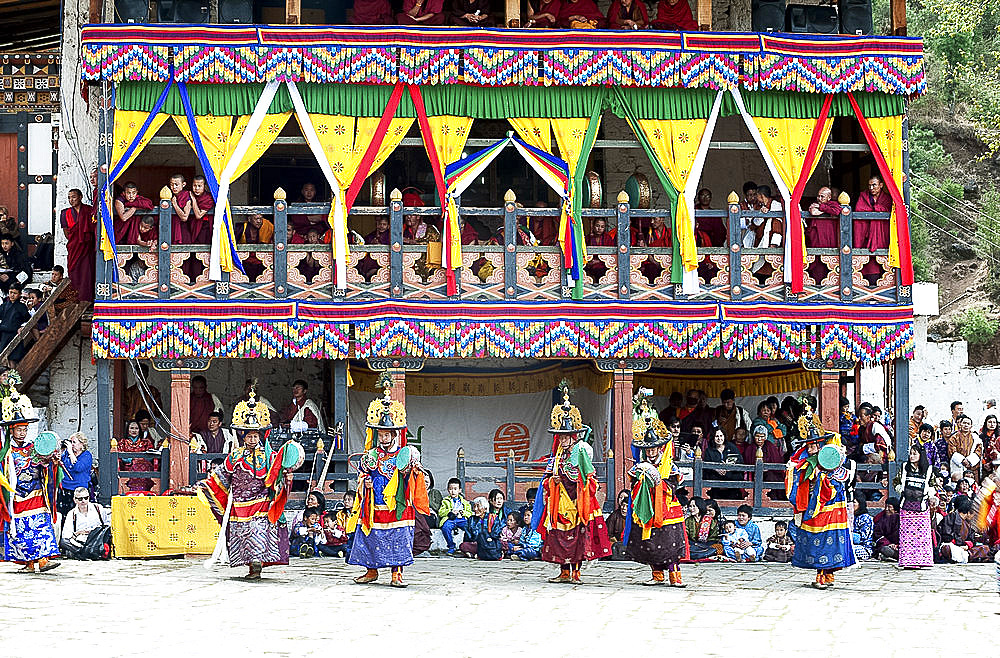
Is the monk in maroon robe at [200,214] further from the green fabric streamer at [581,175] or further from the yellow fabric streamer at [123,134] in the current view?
the green fabric streamer at [581,175]

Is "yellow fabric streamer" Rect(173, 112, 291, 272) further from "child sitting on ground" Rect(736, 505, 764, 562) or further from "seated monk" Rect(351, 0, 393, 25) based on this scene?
"child sitting on ground" Rect(736, 505, 764, 562)

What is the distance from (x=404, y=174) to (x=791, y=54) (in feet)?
16.6

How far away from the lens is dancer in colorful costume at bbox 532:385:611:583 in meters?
13.1

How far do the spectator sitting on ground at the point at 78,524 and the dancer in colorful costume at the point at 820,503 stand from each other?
6.75m

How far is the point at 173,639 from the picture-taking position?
1003 cm

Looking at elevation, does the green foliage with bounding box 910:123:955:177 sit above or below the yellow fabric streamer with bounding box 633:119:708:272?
above

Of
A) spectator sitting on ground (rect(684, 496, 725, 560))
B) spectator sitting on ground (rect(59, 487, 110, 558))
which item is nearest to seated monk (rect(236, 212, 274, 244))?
spectator sitting on ground (rect(59, 487, 110, 558))

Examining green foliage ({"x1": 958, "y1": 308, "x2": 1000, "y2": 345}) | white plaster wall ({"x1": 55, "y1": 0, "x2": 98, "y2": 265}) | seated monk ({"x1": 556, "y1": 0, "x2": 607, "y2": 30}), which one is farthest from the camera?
green foliage ({"x1": 958, "y1": 308, "x2": 1000, "y2": 345})

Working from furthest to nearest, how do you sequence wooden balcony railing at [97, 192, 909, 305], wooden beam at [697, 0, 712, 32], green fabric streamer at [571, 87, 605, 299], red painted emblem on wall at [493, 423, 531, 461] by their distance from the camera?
red painted emblem on wall at [493, 423, 531, 461] < wooden beam at [697, 0, 712, 32] < green fabric streamer at [571, 87, 605, 299] < wooden balcony railing at [97, 192, 909, 305]

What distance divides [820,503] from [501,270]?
4341 millimetres

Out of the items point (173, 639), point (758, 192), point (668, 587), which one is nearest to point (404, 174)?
point (758, 192)

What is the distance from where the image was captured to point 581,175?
51.3ft

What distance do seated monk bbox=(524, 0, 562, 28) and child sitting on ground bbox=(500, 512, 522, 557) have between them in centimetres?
532

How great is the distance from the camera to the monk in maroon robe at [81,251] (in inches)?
623
